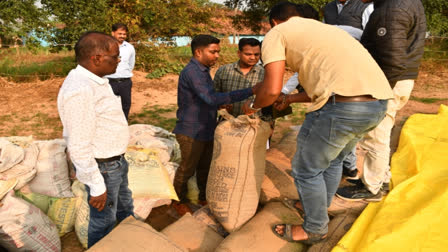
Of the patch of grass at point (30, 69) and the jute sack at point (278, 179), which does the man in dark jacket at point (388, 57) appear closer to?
the jute sack at point (278, 179)

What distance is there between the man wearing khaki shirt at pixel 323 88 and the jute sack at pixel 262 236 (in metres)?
0.27

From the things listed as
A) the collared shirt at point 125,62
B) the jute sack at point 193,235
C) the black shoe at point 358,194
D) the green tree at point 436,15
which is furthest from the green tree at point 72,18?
the green tree at point 436,15

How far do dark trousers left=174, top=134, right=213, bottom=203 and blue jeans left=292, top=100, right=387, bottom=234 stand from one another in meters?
1.05

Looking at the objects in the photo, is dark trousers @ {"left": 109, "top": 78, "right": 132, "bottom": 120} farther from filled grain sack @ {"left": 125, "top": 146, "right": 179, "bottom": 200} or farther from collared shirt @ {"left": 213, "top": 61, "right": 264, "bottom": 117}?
collared shirt @ {"left": 213, "top": 61, "right": 264, "bottom": 117}

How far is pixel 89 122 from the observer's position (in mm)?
1539

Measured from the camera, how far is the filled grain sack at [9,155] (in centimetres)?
234

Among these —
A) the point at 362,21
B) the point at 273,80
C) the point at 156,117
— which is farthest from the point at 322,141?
the point at 156,117

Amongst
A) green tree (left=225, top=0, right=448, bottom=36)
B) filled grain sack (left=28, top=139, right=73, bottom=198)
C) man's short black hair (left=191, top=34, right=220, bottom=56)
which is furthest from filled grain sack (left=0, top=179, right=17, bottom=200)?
green tree (left=225, top=0, right=448, bottom=36)

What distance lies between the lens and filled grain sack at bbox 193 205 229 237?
2217 mm

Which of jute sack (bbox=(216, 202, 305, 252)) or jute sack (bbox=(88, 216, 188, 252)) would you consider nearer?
jute sack (bbox=(88, 216, 188, 252))

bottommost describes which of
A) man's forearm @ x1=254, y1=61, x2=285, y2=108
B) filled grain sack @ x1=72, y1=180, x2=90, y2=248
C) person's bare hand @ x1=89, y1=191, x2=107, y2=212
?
filled grain sack @ x1=72, y1=180, x2=90, y2=248

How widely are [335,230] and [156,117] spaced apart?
4.03m

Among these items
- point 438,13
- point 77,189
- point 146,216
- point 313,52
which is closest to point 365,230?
point 313,52

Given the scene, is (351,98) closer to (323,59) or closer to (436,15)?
(323,59)
